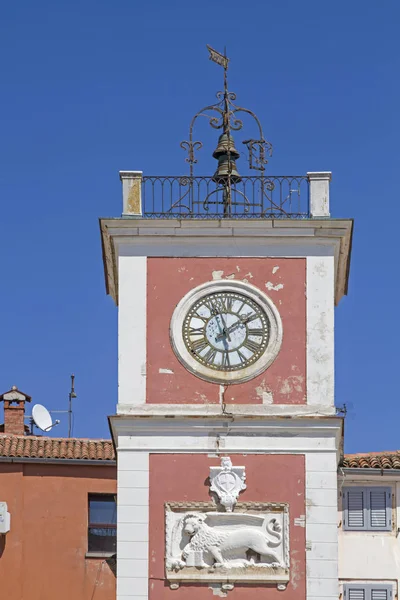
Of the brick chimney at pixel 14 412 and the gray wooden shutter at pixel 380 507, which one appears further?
the brick chimney at pixel 14 412

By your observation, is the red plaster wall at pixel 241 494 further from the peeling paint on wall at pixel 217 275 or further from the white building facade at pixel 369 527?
the white building facade at pixel 369 527

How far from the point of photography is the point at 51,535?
1438 inches

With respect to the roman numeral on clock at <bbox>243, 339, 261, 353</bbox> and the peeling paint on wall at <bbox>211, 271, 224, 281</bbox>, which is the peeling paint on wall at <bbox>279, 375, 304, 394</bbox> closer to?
the roman numeral on clock at <bbox>243, 339, 261, 353</bbox>

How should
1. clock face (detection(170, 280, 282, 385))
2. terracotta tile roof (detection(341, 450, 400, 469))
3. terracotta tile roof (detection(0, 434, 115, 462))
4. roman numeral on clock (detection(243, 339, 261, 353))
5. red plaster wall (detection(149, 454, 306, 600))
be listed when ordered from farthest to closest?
terracotta tile roof (detection(0, 434, 115, 462))
terracotta tile roof (detection(341, 450, 400, 469))
roman numeral on clock (detection(243, 339, 261, 353))
clock face (detection(170, 280, 282, 385))
red plaster wall (detection(149, 454, 306, 600))

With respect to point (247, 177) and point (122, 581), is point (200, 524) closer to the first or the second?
point (122, 581)

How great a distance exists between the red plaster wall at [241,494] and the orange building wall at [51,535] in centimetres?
761

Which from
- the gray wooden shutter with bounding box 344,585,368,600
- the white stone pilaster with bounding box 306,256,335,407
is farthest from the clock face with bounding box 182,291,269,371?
the gray wooden shutter with bounding box 344,585,368,600

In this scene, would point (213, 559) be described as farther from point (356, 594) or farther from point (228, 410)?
point (356, 594)

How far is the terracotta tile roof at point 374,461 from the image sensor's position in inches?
1329

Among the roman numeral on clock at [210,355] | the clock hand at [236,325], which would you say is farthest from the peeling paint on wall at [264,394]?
the clock hand at [236,325]

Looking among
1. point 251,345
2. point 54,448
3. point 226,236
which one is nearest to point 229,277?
point 226,236

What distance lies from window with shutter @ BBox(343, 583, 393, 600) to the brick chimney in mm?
8610

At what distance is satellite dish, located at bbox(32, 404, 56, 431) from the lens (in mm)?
38781

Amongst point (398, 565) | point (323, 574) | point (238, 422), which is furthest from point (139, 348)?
point (398, 565)
